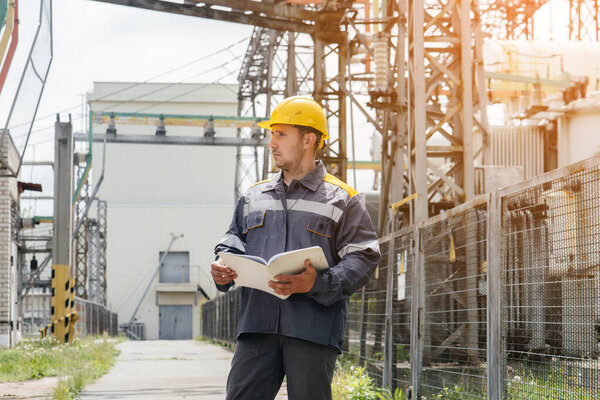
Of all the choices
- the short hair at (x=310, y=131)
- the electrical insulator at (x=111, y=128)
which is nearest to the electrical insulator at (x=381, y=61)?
the short hair at (x=310, y=131)

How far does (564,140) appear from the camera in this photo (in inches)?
820

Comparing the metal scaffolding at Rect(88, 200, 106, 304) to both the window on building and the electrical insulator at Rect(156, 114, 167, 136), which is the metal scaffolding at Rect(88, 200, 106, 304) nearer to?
the window on building

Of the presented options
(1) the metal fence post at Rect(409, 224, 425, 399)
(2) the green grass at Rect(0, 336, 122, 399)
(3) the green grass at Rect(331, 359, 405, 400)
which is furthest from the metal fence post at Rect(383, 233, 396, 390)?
(2) the green grass at Rect(0, 336, 122, 399)

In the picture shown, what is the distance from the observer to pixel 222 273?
3967 mm

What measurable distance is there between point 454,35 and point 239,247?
9663 millimetres

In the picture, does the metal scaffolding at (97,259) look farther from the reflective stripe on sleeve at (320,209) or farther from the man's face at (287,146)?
the reflective stripe on sleeve at (320,209)

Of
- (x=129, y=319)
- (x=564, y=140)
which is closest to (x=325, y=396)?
(x=564, y=140)

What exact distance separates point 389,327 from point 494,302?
3139 mm

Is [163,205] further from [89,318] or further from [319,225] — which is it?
[319,225]

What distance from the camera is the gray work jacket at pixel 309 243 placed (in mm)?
3973

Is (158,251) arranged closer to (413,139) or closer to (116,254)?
(116,254)

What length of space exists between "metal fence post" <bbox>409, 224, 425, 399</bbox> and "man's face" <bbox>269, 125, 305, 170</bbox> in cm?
370

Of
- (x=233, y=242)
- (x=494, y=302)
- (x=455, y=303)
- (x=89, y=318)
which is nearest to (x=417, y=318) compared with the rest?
(x=455, y=303)

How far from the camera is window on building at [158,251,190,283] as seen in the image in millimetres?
58312
